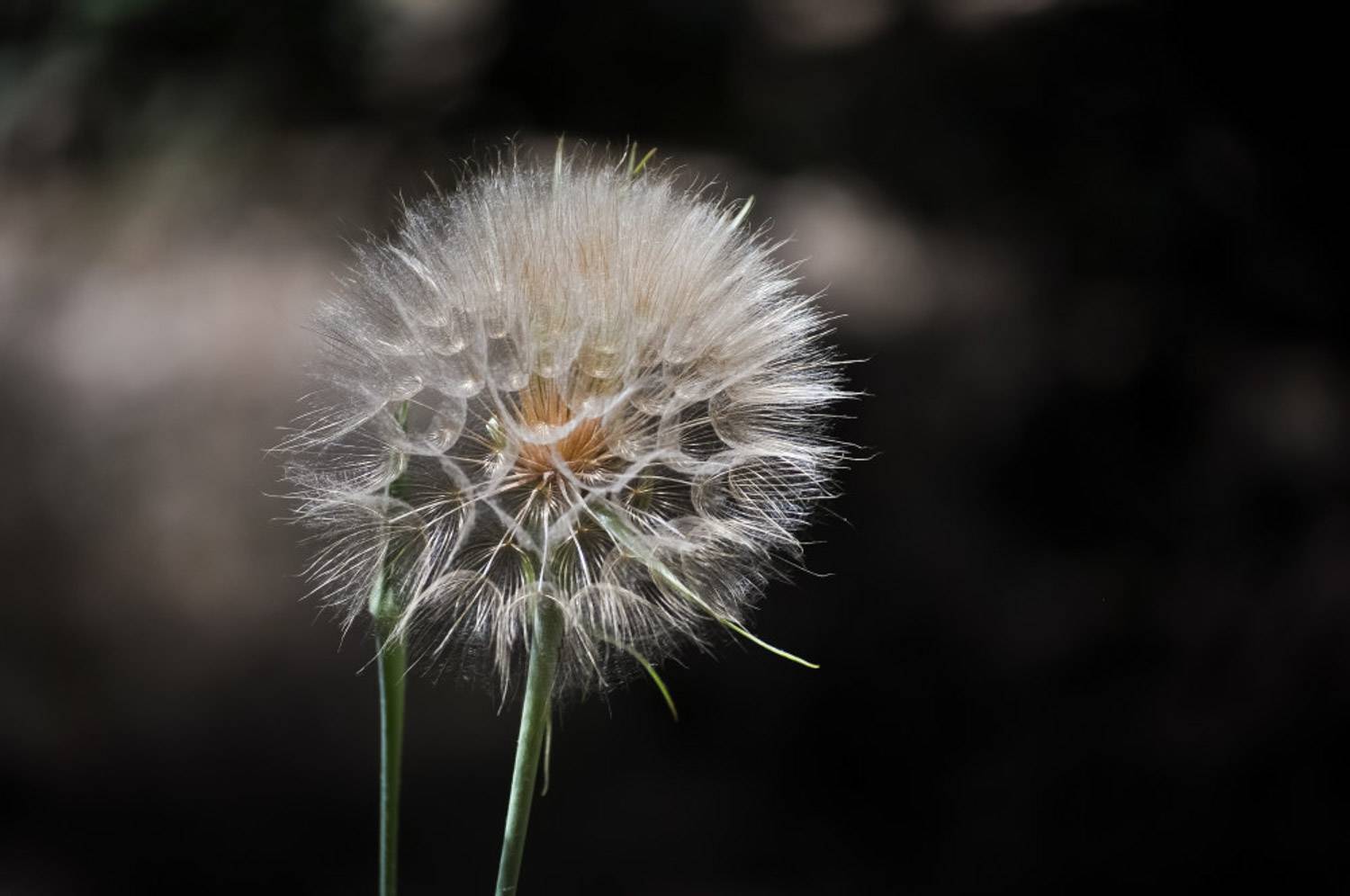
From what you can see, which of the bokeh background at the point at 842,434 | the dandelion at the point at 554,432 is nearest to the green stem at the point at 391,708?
the dandelion at the point at 554,432

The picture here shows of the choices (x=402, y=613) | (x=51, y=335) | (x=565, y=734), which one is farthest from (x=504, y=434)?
(x=51, y=335)

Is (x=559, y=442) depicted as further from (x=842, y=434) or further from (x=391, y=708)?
(x=842, y=434)

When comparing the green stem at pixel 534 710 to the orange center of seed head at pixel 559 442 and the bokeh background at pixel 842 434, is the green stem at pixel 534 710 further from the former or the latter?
the bokeh background at pixel 842 434

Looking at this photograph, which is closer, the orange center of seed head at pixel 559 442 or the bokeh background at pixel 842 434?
the orange center of seed head at pixel 559 442

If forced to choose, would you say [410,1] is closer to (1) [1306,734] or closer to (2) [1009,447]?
(2) [1009,447]

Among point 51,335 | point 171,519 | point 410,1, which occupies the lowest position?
point 171,519

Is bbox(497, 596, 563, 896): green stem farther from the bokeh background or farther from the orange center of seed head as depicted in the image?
the bokeh background

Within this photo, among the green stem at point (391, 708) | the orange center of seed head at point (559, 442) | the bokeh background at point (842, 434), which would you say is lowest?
the green stem at point (391, 708)
